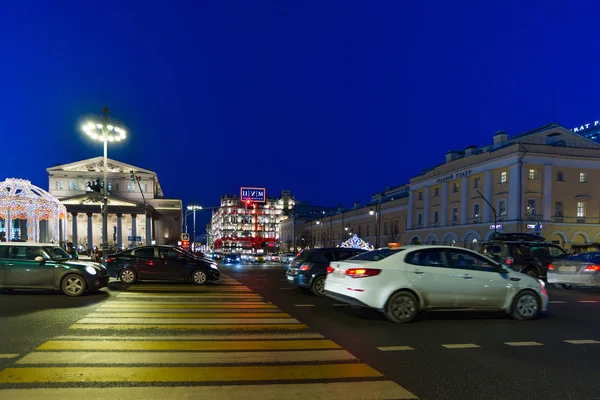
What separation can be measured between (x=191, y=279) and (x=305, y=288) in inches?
186

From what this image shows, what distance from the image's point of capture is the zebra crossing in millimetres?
4988

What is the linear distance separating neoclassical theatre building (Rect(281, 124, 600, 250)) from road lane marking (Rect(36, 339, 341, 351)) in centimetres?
4215

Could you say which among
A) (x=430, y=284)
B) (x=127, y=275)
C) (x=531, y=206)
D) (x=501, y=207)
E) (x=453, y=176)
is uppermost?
(x=453, y=176)

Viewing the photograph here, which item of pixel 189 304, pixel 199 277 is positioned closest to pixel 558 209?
pixel 199 277

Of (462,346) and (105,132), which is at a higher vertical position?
(105,132)

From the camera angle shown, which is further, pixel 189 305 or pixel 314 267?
pixel 314 267

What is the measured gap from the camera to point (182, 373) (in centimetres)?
562

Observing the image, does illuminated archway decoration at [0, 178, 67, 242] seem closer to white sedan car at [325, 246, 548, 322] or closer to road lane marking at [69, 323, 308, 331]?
road lane marking at [69, 323, 308, 331]

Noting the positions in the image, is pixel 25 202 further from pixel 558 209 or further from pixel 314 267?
pixel 558 209

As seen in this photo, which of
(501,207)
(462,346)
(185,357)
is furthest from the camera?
(501,207)

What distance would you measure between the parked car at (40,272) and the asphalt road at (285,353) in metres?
1.43

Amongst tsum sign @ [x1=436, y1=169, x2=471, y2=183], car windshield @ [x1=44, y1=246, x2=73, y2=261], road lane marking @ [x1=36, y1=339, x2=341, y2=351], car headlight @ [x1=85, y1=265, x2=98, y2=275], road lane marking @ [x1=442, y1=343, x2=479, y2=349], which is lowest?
road lane marking @ [x1=442, y1=343, x2=479, y2=349]

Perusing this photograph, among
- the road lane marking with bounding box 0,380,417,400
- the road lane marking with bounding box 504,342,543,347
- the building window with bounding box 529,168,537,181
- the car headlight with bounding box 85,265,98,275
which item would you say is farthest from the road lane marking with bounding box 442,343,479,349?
the building window with bounding box 529,168,537,181

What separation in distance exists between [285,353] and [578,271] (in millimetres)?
14213
